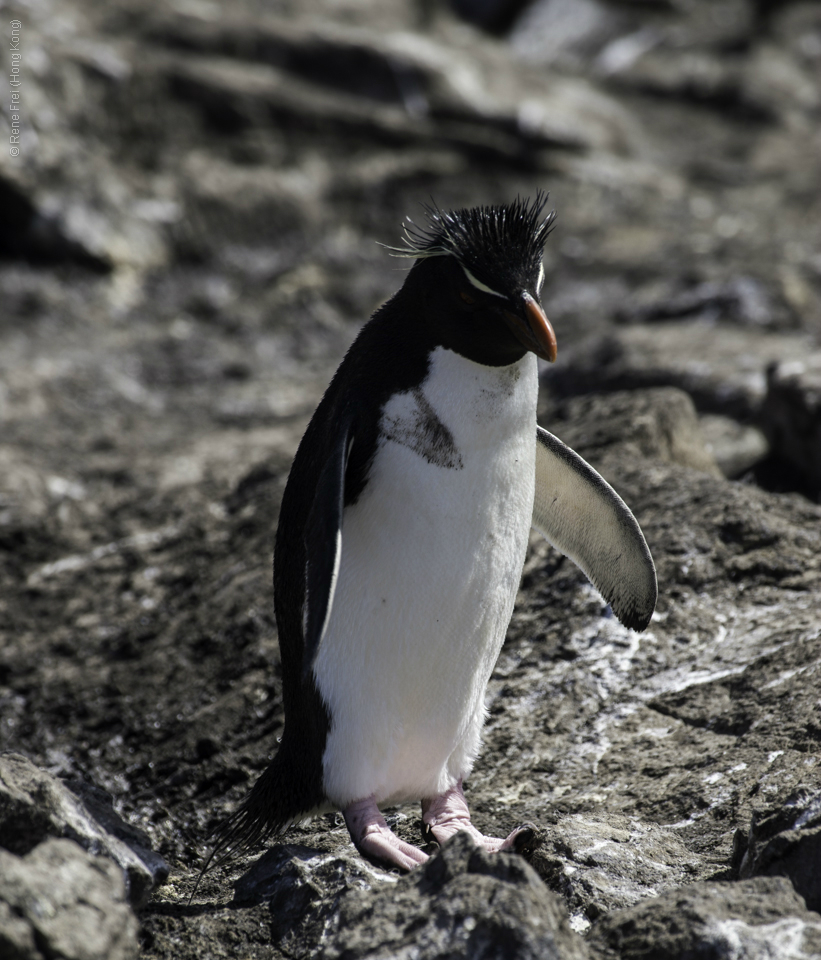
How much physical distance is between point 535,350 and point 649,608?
43.6 inches

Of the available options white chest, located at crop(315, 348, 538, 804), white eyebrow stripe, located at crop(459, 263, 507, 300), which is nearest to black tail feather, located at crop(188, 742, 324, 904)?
white chest, located at crop(315, 348, 538, 804)

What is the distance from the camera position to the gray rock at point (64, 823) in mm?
2172

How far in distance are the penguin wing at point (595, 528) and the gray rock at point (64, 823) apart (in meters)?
1.62

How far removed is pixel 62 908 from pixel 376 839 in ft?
3.00

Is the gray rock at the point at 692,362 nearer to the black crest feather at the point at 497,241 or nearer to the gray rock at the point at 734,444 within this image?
the gray rock at the point at 734,444

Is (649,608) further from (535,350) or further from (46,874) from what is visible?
(46,874)

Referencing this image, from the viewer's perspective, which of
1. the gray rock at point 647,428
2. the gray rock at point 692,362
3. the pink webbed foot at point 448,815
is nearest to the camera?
the pink webbed foot at point 448,815

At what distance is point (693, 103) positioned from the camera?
36.3ft

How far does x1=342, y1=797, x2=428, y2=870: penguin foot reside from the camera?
8.36 feet

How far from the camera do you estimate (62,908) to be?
1.87 m

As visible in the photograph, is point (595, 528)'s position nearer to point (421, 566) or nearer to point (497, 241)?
point (421, 566)

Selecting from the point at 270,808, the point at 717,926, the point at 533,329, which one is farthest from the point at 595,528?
A: the point at 717,926

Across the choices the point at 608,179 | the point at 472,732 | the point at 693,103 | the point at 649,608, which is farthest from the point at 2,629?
the point at 693,103

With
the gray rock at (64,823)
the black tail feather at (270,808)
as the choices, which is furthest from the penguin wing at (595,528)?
the gray rock at (64,823)
